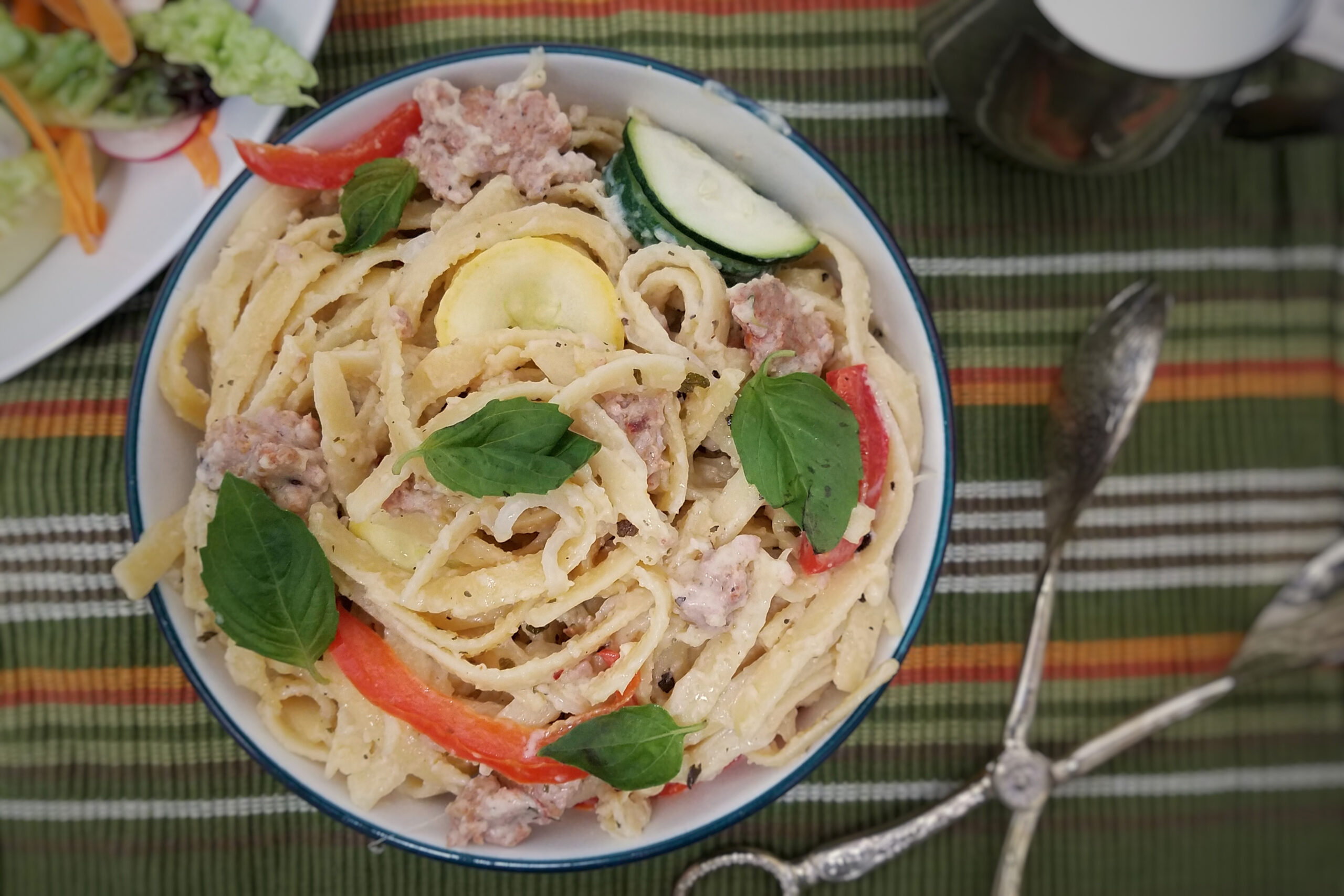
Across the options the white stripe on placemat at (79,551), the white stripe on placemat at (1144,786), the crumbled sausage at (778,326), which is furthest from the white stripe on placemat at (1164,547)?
the white stripe on placemat at (79,551)

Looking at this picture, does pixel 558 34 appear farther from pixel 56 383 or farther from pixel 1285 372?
pixel 1285 372

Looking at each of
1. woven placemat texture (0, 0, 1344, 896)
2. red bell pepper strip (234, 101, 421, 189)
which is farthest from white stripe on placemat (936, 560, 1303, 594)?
red bell pepper strip (234, 101, 421, 189)

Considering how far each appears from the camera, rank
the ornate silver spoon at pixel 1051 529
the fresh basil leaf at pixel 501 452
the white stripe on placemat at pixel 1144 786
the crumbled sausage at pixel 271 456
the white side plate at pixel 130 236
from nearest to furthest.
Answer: the fresh basil leaf at pixel 501 452 → the crumbled sausage at pixel 271 456 → the white side plate at pixel 130 236 → the ornate silver spoon at pixel 1051 529 → the white stripe on placemat at pixel 1144 786

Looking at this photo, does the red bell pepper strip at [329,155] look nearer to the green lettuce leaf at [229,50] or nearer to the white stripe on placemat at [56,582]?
the green lettuce leaf at [229,50]

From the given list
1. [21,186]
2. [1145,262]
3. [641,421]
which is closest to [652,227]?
[641,421]

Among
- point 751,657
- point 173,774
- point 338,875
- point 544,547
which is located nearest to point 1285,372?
point 751,657
